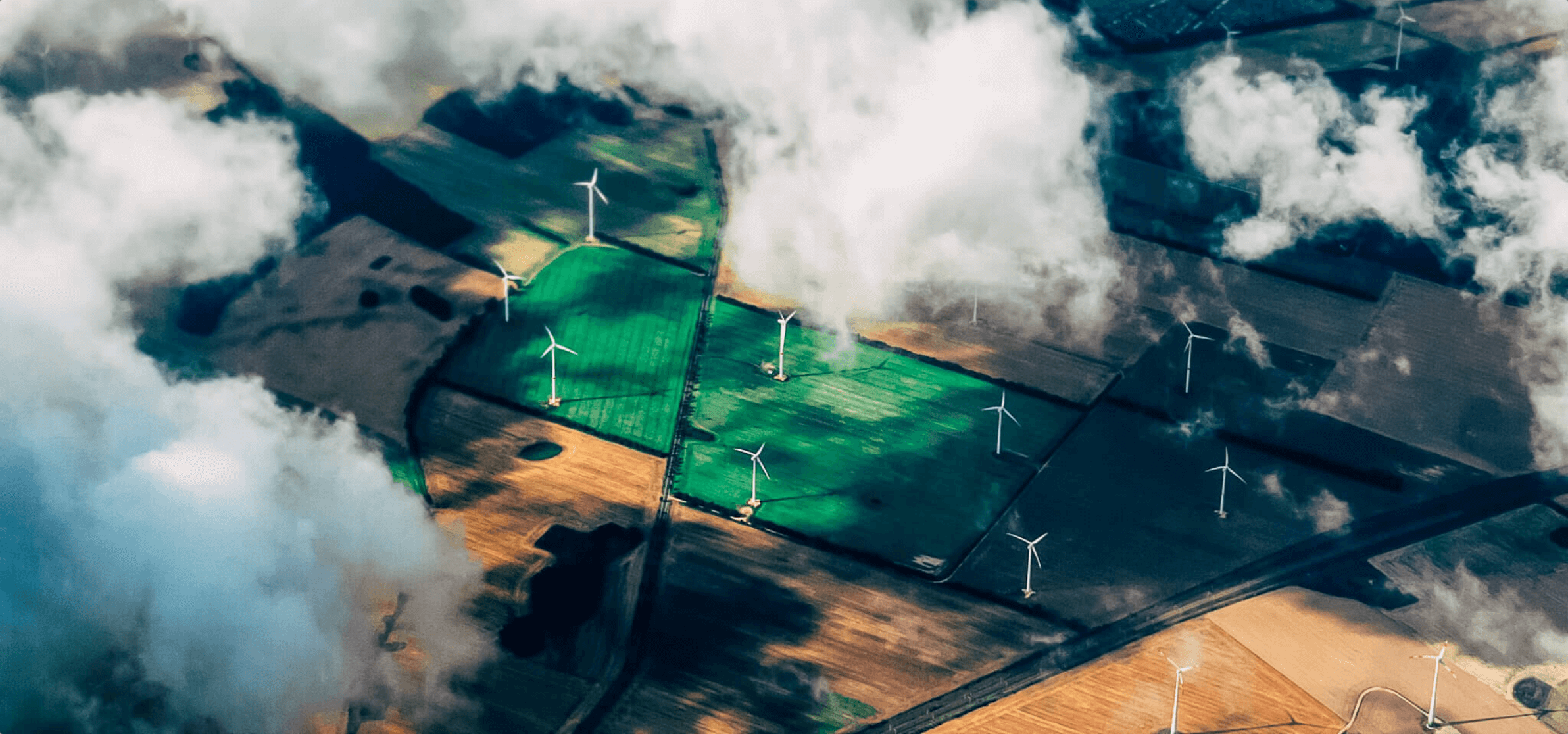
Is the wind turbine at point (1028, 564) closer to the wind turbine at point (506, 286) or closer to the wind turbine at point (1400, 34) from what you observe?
the wind turbine at point (506, 286)

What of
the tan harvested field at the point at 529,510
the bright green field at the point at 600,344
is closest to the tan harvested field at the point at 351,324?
the bright green field at the point at 600,344

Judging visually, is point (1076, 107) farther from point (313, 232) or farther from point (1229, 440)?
point (313, 232)

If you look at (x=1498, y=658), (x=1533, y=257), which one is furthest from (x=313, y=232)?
(x=1533, y=257)

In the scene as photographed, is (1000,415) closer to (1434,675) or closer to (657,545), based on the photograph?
(657,545)

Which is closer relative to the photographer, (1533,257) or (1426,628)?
(1426,628)

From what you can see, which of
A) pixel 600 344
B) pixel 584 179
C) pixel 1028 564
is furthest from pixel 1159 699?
pixel 584 179

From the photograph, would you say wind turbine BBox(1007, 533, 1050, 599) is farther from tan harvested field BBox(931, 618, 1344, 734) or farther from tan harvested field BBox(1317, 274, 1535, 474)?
tan harvested field BBox(1317, 274, 1535, 474)

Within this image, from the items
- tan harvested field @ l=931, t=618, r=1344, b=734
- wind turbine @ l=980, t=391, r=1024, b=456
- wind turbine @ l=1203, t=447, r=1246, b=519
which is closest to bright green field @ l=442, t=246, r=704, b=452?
wind turbine @ l=980, t=391, r=1024, b=456
